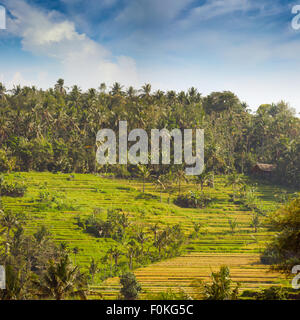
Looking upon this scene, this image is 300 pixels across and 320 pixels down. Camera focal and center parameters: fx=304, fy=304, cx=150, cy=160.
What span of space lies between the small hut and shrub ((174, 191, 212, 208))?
1068 centimetres

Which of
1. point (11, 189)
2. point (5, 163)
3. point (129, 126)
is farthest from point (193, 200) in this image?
point (5, 163)

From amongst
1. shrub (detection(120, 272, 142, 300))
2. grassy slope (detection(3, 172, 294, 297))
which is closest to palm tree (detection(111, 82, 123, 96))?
grassy slope (detection(3, 172, 294, 297))

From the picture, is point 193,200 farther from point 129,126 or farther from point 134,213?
point 129,126

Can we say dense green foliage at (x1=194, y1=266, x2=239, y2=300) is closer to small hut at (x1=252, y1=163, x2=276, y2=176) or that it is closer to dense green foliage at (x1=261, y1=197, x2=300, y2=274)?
dense green foliage at (x1=261, y1=197, x2=300, y2=274)

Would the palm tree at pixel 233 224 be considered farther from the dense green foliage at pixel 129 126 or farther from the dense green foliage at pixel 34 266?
the dense green foliage at pixel 34 266

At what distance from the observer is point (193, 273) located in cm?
1916

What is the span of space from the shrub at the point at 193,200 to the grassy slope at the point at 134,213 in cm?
89

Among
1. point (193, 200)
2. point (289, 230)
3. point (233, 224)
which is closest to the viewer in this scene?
point (289, 230)

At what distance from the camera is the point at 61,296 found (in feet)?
34.3

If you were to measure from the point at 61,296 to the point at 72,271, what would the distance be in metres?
0.88

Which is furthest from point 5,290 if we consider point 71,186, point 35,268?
point 71,186

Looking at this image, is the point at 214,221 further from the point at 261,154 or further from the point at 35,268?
the point at 261,154

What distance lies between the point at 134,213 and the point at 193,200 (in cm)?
699

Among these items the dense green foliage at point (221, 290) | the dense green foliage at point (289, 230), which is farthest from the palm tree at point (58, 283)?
the dense green foliage at point (289, 230)
